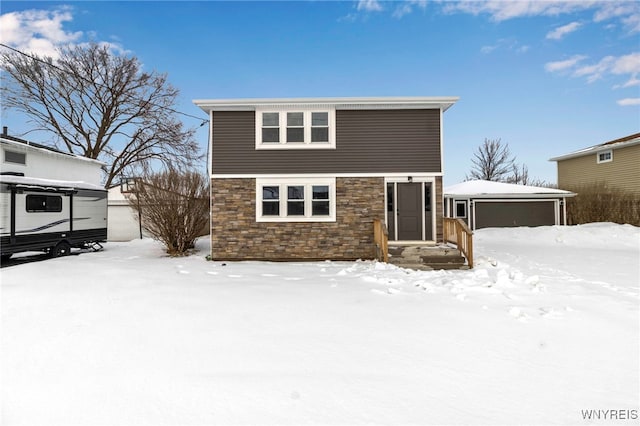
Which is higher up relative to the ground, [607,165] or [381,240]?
[607,165]

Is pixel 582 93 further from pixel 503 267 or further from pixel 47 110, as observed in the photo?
pixel 47 110

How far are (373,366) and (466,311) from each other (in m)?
2.42

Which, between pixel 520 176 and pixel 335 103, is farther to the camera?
pixel 520 176

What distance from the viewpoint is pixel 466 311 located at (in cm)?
511

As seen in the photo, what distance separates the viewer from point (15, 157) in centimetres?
1238

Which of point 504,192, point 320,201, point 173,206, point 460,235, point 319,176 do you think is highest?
point 504,192

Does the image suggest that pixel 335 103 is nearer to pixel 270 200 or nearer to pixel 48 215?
pixel 270 200

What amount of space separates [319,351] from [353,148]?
810 cm

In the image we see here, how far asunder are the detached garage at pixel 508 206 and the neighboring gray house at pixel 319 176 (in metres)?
8.83

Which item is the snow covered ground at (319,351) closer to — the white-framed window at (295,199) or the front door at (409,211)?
the front door at (409,211)

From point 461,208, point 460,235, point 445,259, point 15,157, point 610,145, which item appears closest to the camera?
point 445,259

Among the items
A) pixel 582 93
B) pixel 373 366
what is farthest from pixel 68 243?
pixel 582 93

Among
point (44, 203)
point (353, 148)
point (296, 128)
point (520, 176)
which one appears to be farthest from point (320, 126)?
point (520, 176)

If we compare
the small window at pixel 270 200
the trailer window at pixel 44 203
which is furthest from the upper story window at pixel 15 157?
the small window at pixel 270 200
